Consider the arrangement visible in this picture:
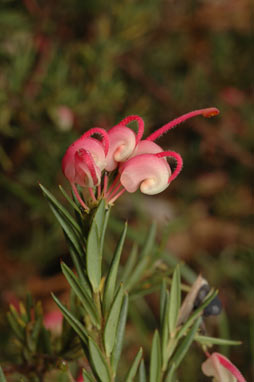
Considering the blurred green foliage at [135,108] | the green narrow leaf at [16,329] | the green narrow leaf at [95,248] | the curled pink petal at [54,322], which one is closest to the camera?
the green narrow leaf at [95,248]

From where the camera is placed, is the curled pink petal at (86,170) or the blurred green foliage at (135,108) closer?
the curled pink petal at (86,170)

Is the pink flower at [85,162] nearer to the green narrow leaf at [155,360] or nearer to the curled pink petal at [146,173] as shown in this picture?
the curled pink petal at [146,173]

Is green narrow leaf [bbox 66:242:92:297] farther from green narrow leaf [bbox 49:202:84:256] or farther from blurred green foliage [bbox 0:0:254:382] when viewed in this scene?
blurred green foliage [bbox 0:0:254:382]

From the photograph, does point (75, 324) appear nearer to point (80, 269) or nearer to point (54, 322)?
point (80, 269)

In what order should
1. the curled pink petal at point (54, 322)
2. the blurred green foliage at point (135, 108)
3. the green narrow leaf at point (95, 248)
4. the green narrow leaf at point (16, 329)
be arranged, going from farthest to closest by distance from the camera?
the blurred green foliage at point (135, 108) < the curled pink petal at point (54, 322) < the green narrow leaf at point (16, 329) < the green narrow leaf at point (95, 248)

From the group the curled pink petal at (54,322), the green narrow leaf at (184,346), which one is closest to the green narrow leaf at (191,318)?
the green narrow leaf at (184,346)

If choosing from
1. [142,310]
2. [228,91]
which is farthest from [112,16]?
[142,310]
